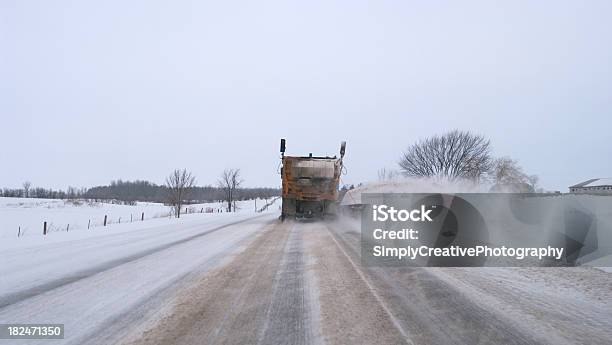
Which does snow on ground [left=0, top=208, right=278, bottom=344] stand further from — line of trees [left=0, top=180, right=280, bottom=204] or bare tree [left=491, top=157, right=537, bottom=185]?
line of trees [left=0, top=180, right=280, bottom=204]

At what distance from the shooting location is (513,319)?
4.57 metres

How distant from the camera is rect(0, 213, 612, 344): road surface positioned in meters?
4.14

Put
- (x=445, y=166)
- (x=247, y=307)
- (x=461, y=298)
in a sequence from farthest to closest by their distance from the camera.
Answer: (x=445, y=166), (x=461, y=298), (x=247, y=307)

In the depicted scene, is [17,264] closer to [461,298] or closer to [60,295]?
[60,295]

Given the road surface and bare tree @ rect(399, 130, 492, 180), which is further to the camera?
bare tree @ rect(399, 130, 492, 180)

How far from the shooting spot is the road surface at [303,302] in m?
4.14

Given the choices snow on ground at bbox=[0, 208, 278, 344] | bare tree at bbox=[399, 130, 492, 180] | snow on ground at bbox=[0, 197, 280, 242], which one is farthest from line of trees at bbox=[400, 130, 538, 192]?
snow on ground at bbox=[0, 208, 278, 344]

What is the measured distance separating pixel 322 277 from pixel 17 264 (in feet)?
23.1

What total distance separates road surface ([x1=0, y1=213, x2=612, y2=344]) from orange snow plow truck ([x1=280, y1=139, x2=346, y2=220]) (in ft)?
37.3

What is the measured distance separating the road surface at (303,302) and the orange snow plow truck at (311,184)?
11.4 meters

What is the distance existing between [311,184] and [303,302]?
15.0 m

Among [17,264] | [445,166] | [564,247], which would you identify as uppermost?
[445,166]

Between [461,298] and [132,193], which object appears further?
[132,193]

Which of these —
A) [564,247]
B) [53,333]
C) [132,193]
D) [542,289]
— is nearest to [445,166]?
[564,247]
